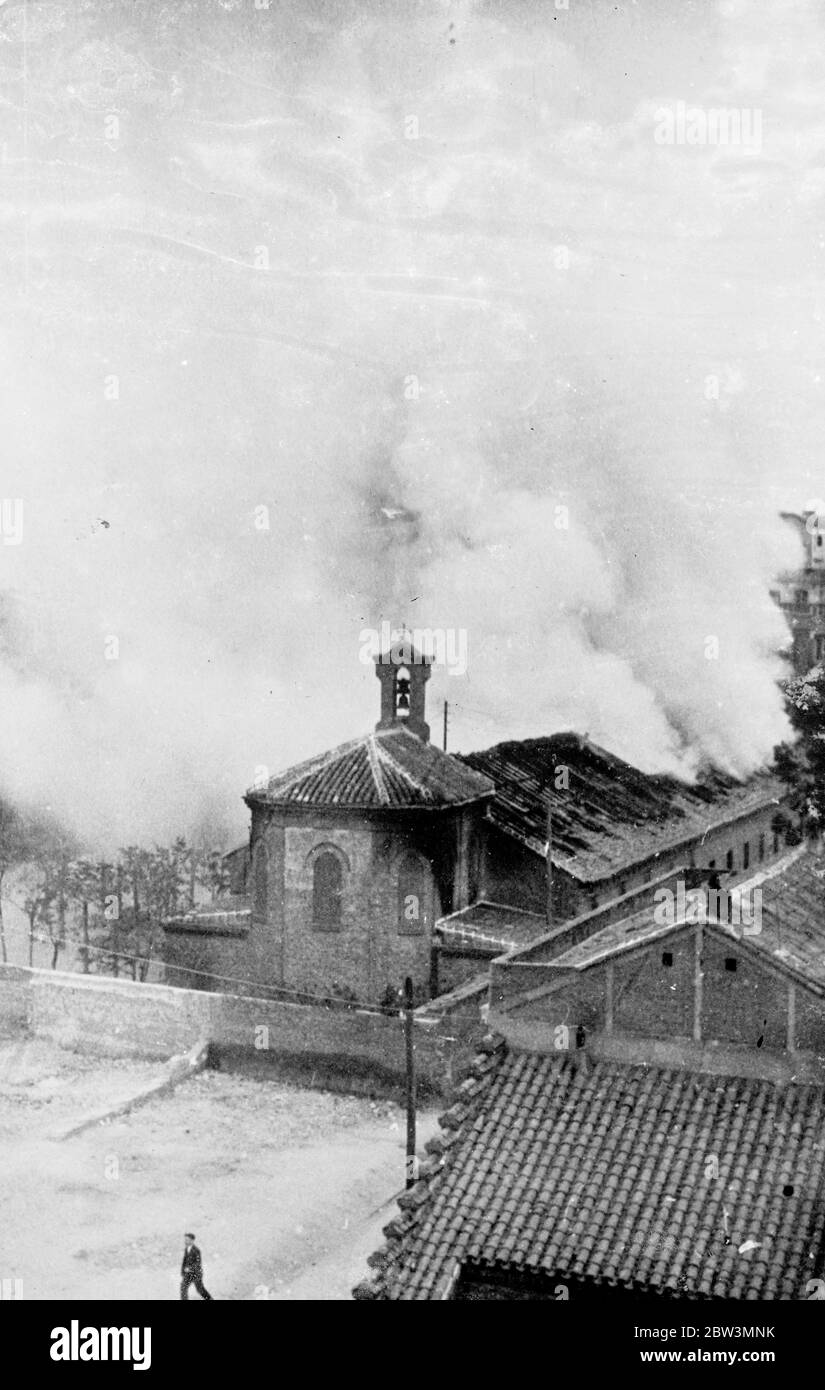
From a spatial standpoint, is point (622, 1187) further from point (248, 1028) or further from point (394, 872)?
point (394, 872)

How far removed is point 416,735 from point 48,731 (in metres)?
29.0

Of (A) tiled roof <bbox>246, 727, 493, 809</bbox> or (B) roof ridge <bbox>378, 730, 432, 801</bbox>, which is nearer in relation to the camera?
(A) tiled roof <bbox>246, 727, 493, 809</bbox>

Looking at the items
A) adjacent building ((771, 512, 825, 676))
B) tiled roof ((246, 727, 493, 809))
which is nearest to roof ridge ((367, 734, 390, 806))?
tiled roof ((246, 727, 493, 809))

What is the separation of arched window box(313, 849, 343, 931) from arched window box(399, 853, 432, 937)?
68.6 inches

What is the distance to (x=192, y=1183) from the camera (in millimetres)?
25172

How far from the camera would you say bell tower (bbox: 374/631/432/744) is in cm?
3891

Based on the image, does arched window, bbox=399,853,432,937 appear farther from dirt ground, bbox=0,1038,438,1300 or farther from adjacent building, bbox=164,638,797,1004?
dirt ground, bbox=0,1038,438,1300

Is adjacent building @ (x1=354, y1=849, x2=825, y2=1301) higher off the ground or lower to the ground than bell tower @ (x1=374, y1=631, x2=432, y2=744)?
lower

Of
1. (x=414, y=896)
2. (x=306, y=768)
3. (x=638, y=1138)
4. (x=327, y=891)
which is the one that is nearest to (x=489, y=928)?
(x=414, y=896)

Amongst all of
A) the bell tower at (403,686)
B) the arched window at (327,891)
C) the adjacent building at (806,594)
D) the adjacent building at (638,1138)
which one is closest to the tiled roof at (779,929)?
the adjacent building at (638,1138)

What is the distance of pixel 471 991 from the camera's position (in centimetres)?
3058
